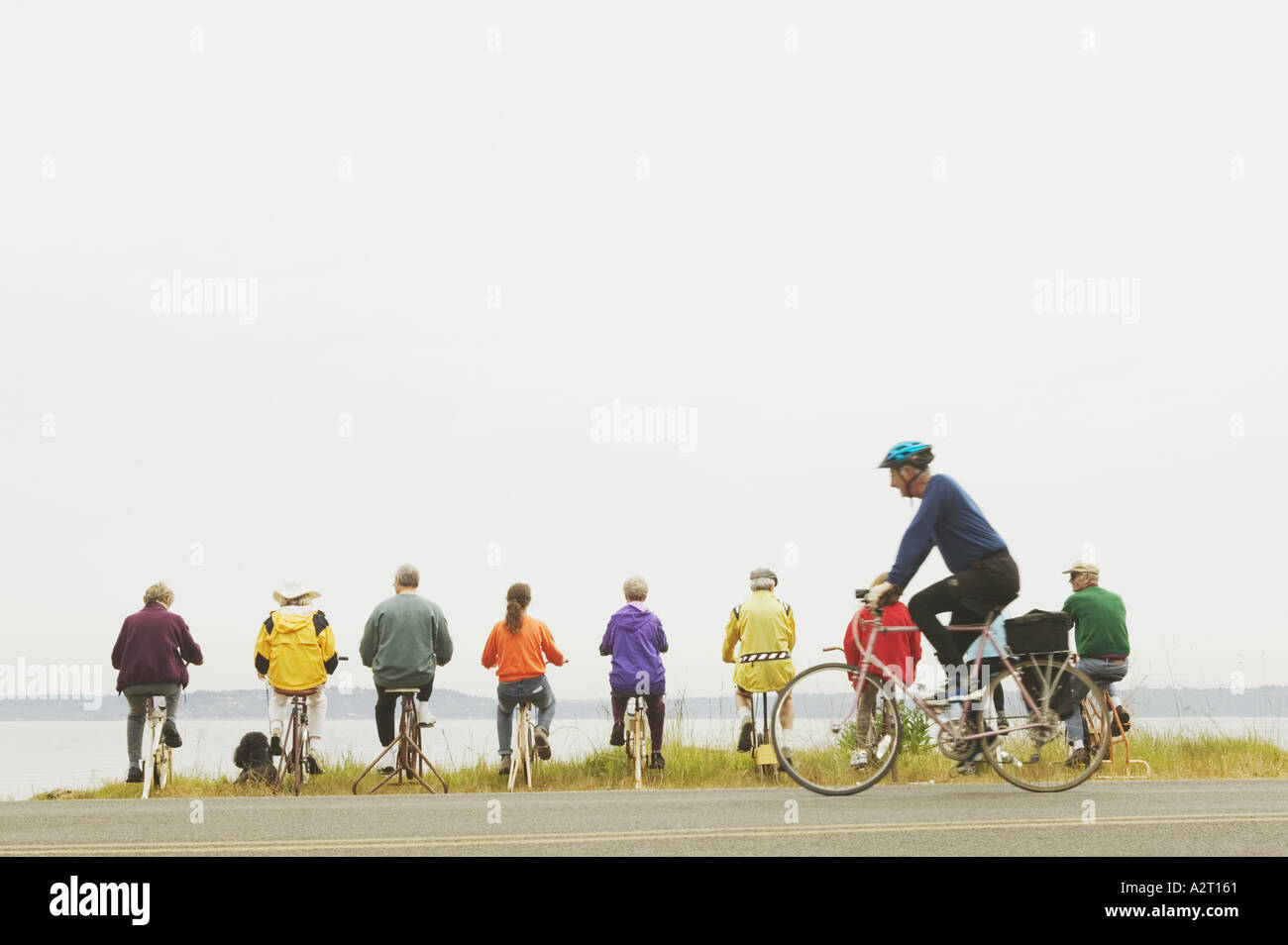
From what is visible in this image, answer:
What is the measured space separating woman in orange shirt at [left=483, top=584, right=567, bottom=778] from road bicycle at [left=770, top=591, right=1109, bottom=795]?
520 cm

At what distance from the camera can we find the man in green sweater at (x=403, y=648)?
1334cm

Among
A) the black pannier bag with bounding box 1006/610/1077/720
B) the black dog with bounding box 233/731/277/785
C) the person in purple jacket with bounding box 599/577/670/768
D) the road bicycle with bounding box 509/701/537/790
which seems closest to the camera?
the black pannier bag with bounding box 1006/610/1077/720

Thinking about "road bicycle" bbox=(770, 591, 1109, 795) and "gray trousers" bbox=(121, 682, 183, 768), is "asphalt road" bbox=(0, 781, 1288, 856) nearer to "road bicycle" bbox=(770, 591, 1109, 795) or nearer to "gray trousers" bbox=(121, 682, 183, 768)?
"road bicycle" bbox=(770, 591, 1109, 795)

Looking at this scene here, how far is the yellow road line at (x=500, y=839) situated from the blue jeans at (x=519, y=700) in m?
6.17

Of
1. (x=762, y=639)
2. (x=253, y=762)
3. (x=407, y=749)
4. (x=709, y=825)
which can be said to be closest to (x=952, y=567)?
Answer: (x=709, y=825)

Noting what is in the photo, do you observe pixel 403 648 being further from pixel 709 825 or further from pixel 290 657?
pixel 709 825

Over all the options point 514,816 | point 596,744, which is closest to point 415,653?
point 596,744

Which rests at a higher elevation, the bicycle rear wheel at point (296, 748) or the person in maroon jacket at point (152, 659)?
the person in maroon jacket at point (152, 659)

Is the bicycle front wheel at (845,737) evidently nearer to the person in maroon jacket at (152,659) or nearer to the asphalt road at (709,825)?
the asphalt road at (709,825)

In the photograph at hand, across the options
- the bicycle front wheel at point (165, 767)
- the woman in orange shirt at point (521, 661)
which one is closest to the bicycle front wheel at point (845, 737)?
the woman in orange shirt at point (521, 661)

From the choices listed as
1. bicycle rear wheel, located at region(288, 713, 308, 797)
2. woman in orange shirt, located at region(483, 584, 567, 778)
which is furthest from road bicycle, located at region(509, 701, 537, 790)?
bicycle rear wheel, located at region(288, 713, 308, 797)

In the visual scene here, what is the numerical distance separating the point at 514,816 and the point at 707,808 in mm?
1292

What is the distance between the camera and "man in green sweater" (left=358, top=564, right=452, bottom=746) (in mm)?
13336

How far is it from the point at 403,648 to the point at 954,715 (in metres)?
6.32
